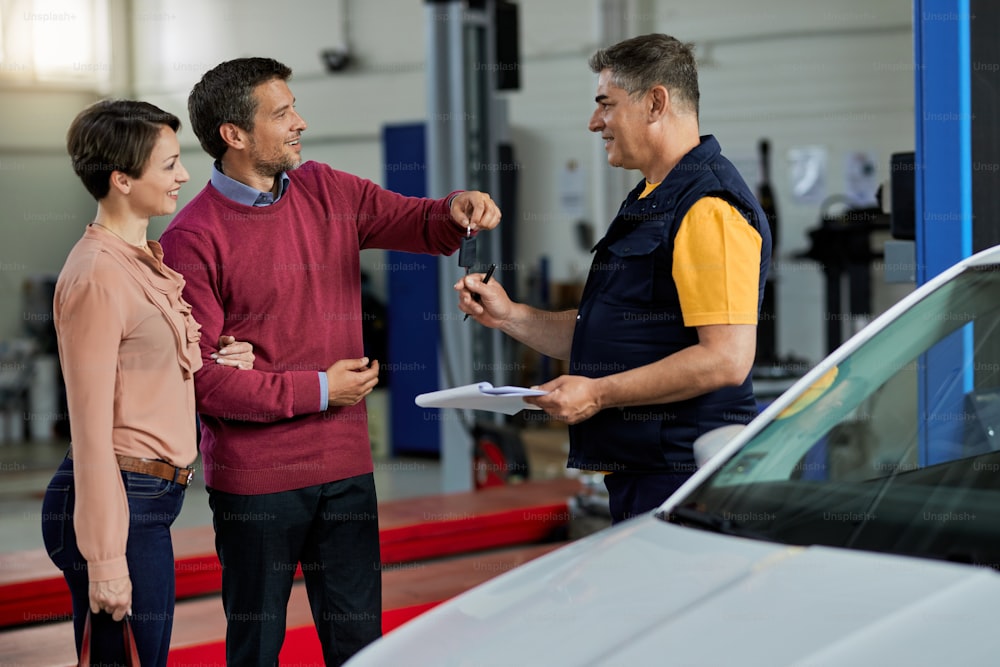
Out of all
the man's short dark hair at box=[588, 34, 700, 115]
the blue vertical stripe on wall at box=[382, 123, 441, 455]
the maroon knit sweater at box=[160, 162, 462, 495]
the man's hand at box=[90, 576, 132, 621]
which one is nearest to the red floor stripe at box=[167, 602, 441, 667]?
the maroon knit sweater at box=[160, 162, 462, 495]

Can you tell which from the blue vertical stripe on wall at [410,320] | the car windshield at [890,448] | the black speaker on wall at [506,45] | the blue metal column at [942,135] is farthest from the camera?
the blue vertical stripe on wall at [410,320]

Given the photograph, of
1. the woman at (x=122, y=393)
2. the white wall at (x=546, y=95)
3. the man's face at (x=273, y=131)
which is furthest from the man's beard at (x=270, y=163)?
the white wall at (x=546, y=95)

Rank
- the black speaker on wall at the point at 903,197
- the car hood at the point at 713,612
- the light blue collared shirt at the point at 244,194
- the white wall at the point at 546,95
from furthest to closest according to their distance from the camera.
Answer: the white wall at the point at 546,95 < the black speaker on wall at the point at 903,197 < the light blue collared shirt at the point at 244,194 < the car hood at the point at 713,612

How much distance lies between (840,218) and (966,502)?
663 centimetres

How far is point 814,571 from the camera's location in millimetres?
1455

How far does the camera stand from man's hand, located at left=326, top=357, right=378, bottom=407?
7.10ft

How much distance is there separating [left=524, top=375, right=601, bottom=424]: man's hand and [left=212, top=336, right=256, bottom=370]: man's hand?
1.74ft

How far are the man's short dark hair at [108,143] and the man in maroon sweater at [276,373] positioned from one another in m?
0.23

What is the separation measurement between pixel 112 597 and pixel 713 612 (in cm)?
97

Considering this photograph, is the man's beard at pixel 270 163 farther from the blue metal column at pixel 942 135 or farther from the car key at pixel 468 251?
the blue metal column at pixel 942 135

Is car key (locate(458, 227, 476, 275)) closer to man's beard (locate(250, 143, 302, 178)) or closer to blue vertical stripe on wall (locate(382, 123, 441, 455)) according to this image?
man's beard (locate(250, 143, 302, 178))

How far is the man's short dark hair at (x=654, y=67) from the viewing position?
2.21m

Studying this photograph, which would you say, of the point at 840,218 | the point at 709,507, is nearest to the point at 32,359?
the point at 840,218

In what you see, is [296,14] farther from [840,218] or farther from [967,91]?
[967,91]
